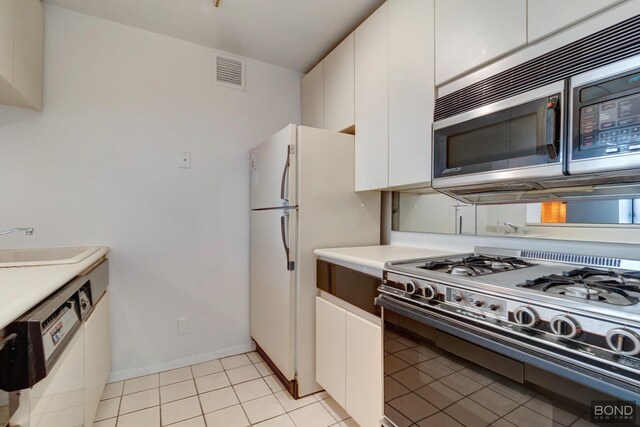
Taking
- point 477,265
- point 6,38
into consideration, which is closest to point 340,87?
point 477,265

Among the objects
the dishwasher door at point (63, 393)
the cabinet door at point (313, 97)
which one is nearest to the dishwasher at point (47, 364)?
the dishwasher door at point (63, 393)

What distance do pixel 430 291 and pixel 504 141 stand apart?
670mm

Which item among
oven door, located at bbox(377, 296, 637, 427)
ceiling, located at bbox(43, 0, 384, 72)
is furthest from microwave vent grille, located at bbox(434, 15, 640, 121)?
ceiling, located at bbox(43, 0, 384, 72)

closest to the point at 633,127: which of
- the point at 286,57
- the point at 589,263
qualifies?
the point at 589,263

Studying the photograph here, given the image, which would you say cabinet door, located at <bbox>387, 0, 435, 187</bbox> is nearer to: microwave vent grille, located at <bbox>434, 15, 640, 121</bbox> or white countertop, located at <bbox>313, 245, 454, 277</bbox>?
microwave vent grille, located at <bbox>434, 15, 640, 121</bbox>

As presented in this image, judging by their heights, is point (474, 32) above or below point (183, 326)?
above

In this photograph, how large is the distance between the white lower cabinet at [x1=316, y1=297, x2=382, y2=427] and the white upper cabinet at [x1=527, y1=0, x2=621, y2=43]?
1334 mm

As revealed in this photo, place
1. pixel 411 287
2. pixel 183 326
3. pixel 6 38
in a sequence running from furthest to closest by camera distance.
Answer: pixel 183 326 < pixel 6 38 < pixel 411 287

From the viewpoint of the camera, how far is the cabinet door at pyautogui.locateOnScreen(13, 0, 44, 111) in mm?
1546

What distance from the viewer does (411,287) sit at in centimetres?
115

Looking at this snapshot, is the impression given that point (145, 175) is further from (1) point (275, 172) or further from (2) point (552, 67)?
(2) point (552, 67)

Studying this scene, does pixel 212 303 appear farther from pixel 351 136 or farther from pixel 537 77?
pixel 537 77

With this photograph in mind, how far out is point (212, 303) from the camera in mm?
2391

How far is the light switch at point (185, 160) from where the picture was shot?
229 centimetres
